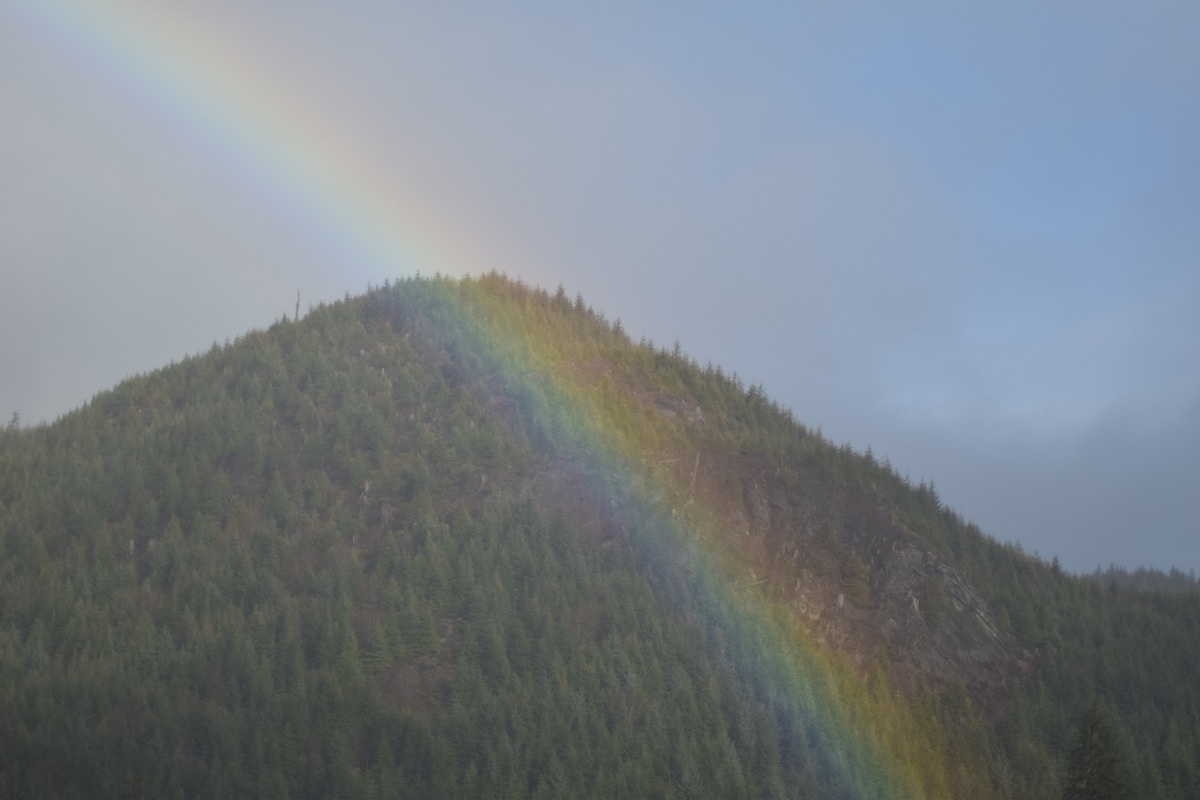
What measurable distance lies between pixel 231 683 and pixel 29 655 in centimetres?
1743

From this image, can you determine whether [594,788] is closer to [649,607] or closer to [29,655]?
[649,607]

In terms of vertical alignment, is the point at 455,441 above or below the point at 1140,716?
above

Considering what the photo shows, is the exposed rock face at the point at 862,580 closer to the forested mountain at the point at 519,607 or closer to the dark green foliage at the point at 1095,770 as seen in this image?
the forested mountain at the point at 519,607

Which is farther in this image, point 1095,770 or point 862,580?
point 862,580

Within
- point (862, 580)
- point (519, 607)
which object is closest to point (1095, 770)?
point (862, 580)

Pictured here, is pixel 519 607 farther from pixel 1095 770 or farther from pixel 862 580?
pixel 1095 770

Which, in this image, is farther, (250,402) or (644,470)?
(250,402)

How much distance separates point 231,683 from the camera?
103438 mm

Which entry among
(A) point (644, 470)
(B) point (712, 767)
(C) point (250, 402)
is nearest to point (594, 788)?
(B) point (712, 767)

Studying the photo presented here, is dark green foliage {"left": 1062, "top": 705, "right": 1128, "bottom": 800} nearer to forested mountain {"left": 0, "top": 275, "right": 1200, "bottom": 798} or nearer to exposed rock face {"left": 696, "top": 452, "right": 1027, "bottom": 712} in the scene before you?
forested mountain {"left": 0, "top": 275, "right": 1200, "bottom": 798}

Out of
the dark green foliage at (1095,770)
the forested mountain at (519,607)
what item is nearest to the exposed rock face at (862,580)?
the forested mountain at (519,607)

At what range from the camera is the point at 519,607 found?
112562 mm

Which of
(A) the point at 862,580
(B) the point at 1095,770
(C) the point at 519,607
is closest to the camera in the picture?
(B) the point at 1095,770

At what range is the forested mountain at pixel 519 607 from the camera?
9900 cm
